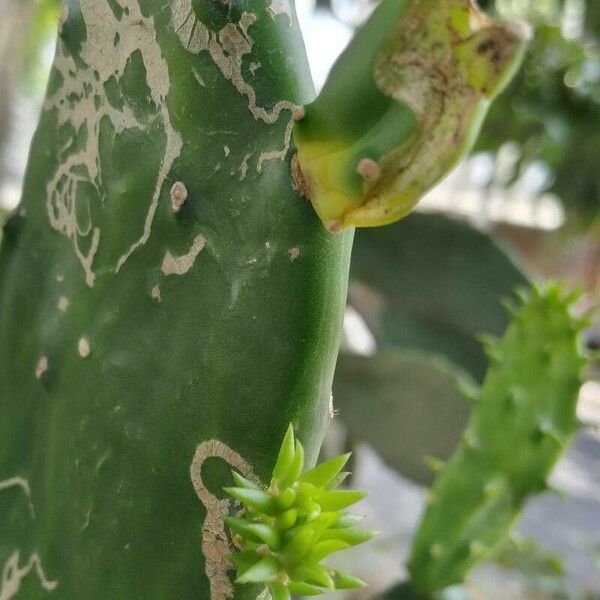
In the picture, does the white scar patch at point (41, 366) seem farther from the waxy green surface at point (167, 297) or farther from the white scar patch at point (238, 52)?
the white scar patch at point (238, 52)

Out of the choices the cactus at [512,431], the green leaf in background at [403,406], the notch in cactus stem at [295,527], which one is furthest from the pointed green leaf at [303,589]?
the green leaf in background at [403,406]

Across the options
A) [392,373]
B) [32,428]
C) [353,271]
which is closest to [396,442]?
[392,373]

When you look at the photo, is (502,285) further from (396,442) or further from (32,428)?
(32,428)

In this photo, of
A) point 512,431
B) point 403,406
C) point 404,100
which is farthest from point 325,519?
point 403,406

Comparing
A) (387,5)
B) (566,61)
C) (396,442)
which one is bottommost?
(396,442)

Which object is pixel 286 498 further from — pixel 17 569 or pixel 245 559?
pixel 17 569

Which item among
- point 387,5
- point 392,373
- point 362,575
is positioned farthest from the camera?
point 362,575

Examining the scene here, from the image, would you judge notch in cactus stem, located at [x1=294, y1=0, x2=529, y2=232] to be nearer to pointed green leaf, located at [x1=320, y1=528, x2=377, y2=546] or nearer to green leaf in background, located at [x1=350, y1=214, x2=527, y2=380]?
pointed green leaf, located at [x1=320, y1=528, x2=377, y2=546]
